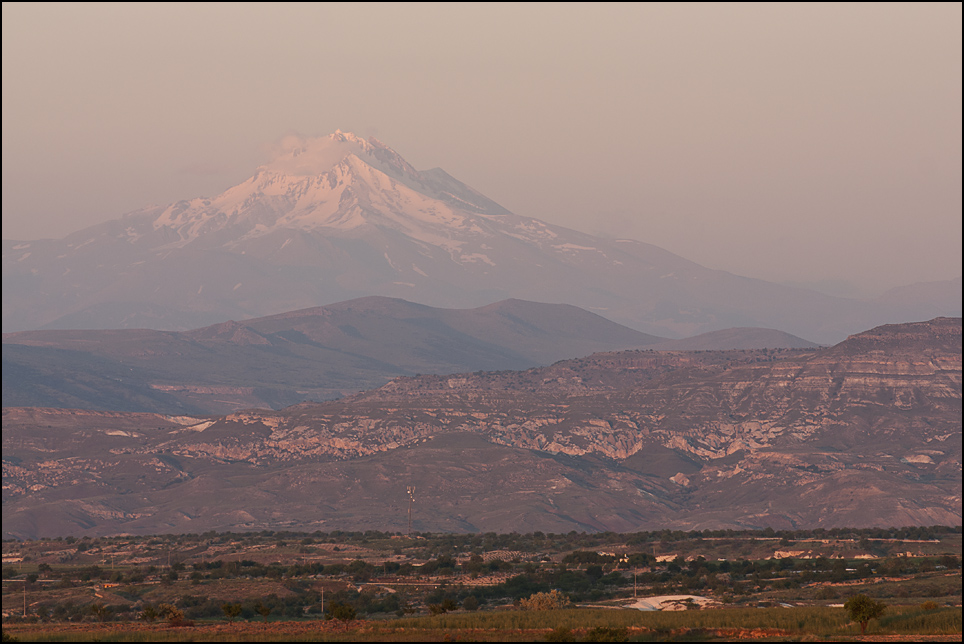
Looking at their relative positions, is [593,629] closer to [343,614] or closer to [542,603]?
[343,614]

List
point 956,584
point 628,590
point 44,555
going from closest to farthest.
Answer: point 956,584
point 628,590
point 44,555

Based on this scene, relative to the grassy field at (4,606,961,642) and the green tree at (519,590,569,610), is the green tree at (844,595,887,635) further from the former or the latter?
the green tree at (519,590,569,610)

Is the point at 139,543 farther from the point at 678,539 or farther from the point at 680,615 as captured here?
the point at 680,615

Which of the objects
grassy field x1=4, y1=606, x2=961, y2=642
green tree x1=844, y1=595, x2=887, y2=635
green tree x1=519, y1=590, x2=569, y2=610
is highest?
green tree x1=844, y1=595, x2=887, y2=635

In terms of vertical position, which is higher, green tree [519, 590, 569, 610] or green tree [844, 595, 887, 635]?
green tree [844, 595, 887, 635]

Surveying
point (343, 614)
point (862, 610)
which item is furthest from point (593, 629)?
point (343, 614)

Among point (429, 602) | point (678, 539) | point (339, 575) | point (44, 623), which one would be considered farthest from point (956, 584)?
point (678, 539)

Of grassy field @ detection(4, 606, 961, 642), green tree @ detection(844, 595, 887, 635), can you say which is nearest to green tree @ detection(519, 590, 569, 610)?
grassy field @ detection(4, 606, 961, 642)

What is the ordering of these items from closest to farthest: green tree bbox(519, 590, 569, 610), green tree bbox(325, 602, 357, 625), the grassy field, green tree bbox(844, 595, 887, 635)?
green tree bbox(844, 595, 887, 635) → the grassy field → green tree bbox(325, 602, 357, 625) → green tree bbox(519, 590, 569, 610)

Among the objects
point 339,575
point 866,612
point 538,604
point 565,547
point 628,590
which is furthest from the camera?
point 565,547
